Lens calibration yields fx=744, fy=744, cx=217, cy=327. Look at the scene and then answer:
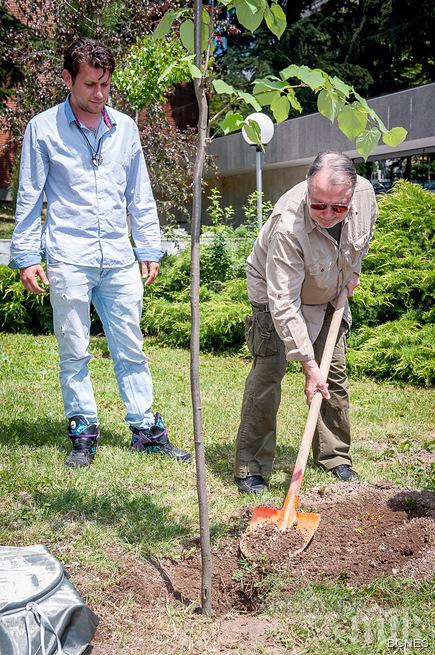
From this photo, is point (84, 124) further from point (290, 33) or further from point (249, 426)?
point (290, 33)

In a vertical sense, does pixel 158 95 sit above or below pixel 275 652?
above

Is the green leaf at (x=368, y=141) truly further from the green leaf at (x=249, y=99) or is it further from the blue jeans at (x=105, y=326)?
the blue jeans at (x=105, y=326)

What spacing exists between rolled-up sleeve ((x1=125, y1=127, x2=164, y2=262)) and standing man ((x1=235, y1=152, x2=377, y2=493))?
27.3 inches

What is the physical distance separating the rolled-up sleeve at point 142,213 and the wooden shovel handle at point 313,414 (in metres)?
1.14

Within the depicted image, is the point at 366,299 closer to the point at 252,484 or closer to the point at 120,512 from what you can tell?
the point at 252,484

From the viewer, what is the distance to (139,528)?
351 cm

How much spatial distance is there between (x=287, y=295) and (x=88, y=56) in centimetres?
163

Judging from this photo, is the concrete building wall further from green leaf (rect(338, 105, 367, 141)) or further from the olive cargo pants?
green leaf (rect(338, 105, 367, 141))

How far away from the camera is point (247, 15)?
2482 millimetres

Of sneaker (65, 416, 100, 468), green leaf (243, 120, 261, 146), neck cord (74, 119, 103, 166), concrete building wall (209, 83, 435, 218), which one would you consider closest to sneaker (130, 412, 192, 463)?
sneaker (65, 416, 100, 468)

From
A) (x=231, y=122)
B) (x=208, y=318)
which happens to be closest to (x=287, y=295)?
(x=231, y=122)

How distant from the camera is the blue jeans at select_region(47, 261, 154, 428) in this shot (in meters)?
4.14

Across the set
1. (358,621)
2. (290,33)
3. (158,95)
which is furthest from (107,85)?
(290,33)

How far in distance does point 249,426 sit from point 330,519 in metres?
0.82
